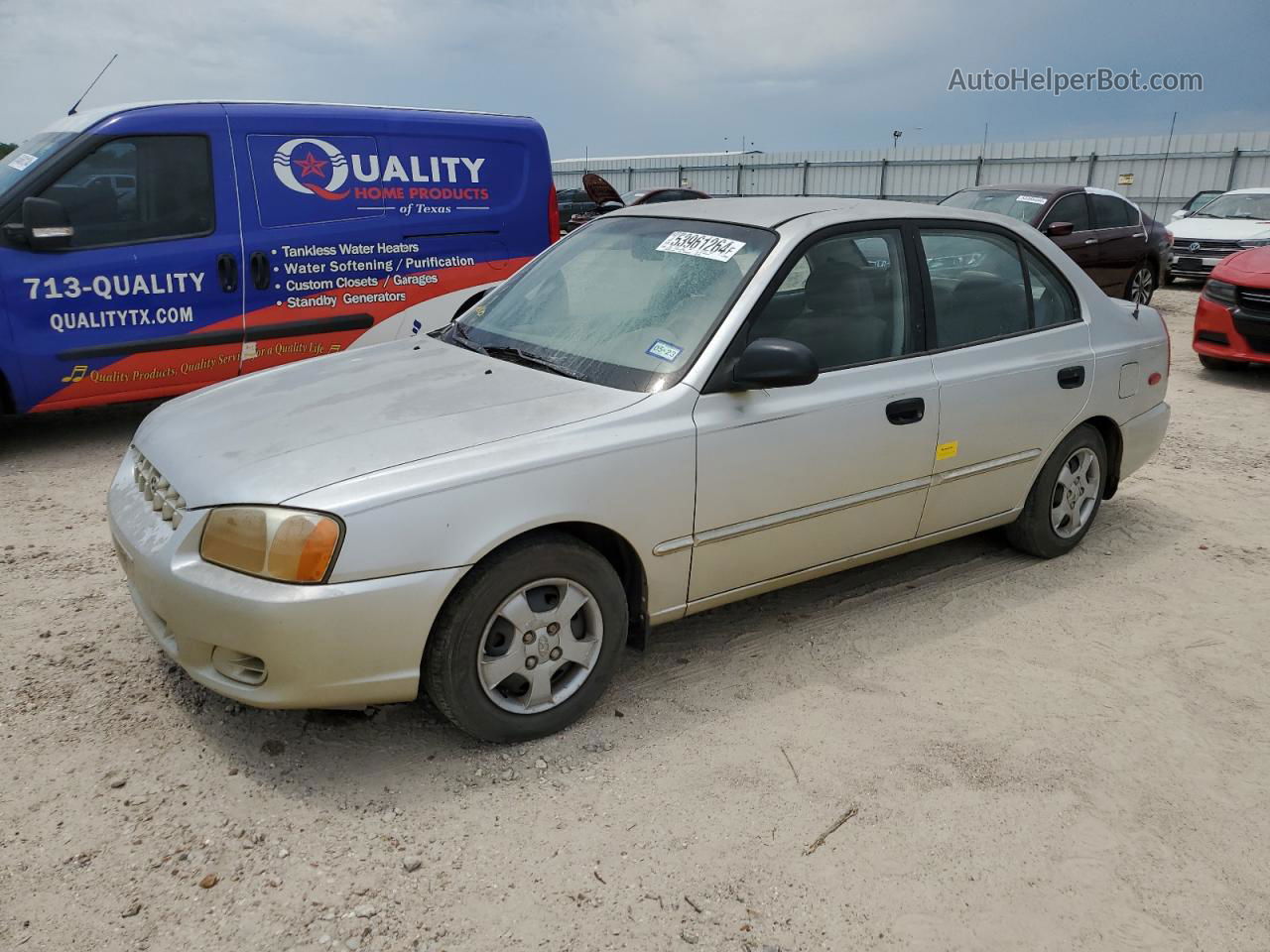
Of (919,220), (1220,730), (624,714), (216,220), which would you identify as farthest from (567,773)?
(216,220)

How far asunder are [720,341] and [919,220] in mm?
1218

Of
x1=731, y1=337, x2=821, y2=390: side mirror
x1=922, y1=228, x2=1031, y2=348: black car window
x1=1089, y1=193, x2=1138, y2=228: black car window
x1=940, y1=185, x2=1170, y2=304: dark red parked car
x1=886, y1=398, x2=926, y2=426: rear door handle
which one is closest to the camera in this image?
x1=731, y1=337, x2=821, y2=390: side mirror

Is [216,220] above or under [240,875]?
above

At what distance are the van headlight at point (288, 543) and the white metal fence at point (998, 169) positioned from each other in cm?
1817

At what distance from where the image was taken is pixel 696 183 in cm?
3106

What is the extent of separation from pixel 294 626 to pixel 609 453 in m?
1.00

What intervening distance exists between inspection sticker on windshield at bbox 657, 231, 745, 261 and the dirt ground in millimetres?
1430

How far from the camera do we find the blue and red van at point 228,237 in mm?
5621

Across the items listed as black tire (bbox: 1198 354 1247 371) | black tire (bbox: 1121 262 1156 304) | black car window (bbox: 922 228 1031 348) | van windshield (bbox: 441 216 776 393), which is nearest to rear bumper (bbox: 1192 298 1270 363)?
black tire (bbox: 1198 354 1247 371)

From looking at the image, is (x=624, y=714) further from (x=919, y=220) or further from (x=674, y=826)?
(x=919, y=220)

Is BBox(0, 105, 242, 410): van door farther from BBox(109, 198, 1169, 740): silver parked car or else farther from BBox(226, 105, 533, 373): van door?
BBox(109, 198, 1169, 740): silver parked car

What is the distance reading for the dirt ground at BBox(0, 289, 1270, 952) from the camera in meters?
2.36

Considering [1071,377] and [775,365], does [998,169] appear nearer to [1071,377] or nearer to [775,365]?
[1071,377]

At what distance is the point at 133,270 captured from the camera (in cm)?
578
